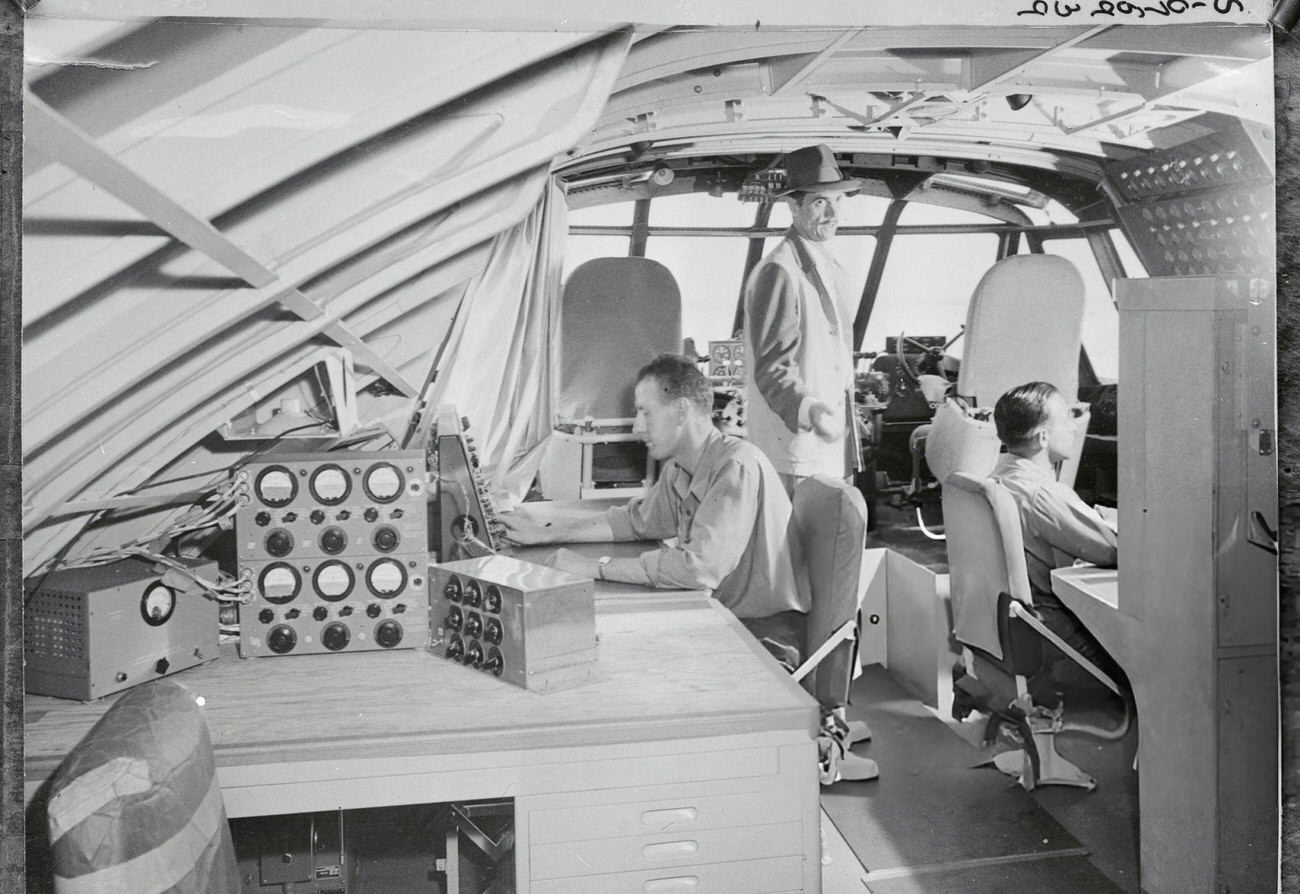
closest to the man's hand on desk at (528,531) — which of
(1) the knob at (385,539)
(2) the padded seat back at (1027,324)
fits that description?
(1) the knob at (385,539)

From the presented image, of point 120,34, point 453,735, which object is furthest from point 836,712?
point 120,34

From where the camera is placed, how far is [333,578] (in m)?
1.98

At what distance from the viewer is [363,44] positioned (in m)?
1.70

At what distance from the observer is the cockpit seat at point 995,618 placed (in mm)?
1999

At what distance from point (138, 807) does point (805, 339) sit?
1381 mm

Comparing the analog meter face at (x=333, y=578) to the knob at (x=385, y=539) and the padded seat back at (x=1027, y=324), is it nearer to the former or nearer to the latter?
the knob at (x=385, y=539)

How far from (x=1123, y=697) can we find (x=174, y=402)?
1897mm

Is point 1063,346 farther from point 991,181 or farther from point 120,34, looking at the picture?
point 120,34

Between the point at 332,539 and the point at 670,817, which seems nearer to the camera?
the point at 670,817

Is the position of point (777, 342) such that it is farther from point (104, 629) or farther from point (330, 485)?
point (104, 629)

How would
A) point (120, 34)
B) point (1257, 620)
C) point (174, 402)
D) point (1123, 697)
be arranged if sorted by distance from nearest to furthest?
point (120, 34) < point (174, 402) < point (1257, 620) < point (1123, 697)

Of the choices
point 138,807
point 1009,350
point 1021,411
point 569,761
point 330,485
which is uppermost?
point 1009,350

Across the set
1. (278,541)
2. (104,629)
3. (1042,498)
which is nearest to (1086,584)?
(1042,498)

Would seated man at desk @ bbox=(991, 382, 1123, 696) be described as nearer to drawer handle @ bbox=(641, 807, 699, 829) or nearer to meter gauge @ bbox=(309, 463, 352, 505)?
drawer handle @ bbox=(641, 807, 699, 829)
